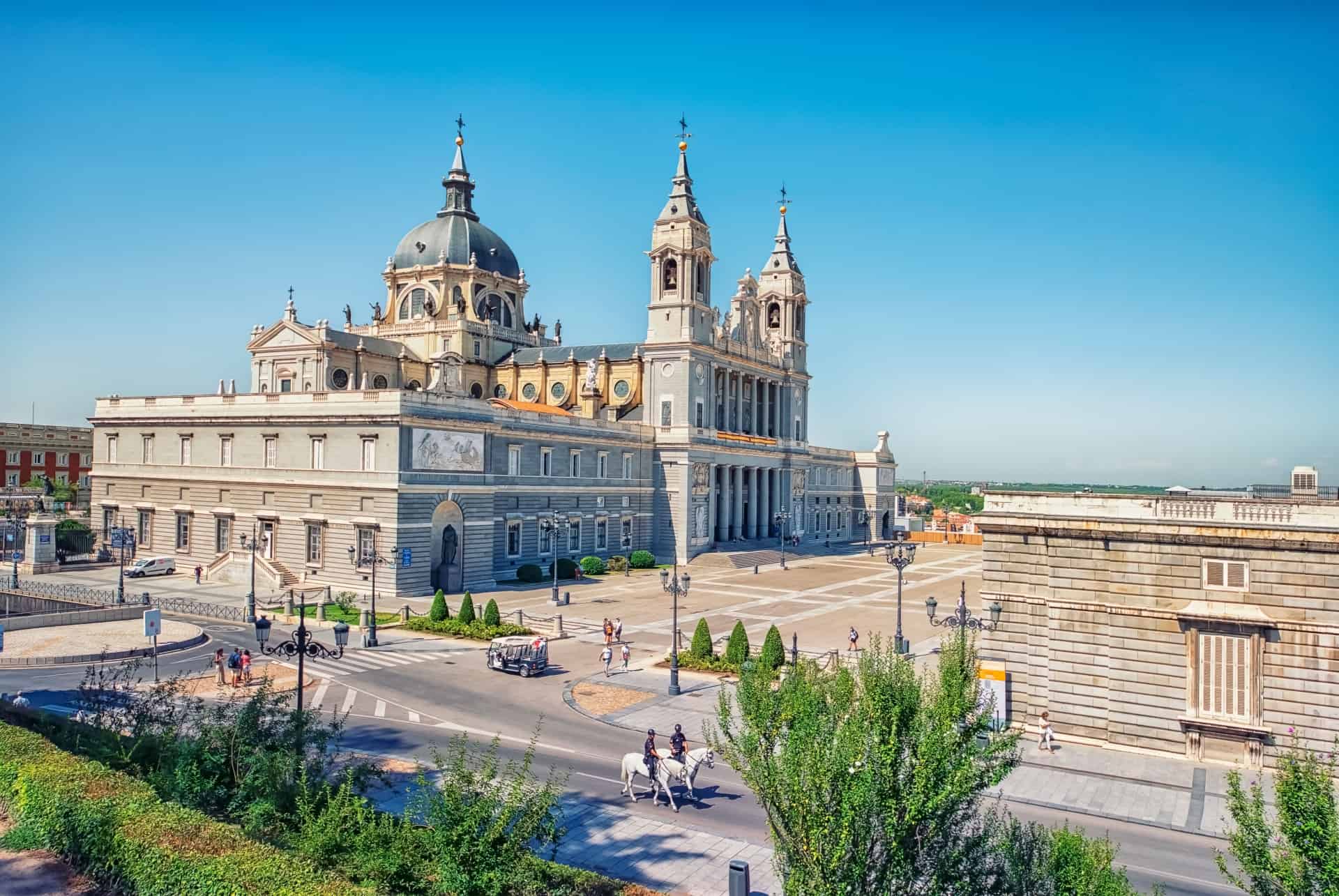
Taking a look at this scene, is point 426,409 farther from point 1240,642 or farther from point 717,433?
point 1240,642

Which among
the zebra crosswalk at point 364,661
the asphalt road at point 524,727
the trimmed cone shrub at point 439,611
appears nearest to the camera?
the asphalt road at point 524,727

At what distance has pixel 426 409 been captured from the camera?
163 ft

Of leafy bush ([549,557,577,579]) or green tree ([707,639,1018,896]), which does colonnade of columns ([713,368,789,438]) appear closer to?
leafy bush ([549,557,577,579])

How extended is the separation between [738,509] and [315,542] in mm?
41059

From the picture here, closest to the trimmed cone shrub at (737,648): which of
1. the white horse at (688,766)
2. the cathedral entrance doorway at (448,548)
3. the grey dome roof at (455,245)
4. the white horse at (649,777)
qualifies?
the white horse at (649,777)

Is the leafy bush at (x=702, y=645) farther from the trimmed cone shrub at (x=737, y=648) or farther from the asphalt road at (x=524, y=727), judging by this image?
the asphalt road at (x=524, y=727)

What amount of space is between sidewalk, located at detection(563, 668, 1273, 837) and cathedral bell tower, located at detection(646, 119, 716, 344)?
49.2 metres

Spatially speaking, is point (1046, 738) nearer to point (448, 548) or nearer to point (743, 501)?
point (448, 548)

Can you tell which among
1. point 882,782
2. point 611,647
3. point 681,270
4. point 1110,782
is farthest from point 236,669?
point 681,270

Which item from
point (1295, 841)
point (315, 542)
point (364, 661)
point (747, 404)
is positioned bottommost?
point (364, 661)

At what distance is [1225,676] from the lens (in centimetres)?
2314

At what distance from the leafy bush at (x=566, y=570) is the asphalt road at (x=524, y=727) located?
21484 millimetres

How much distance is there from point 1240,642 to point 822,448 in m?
81.4

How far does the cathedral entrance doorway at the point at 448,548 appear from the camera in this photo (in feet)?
168
